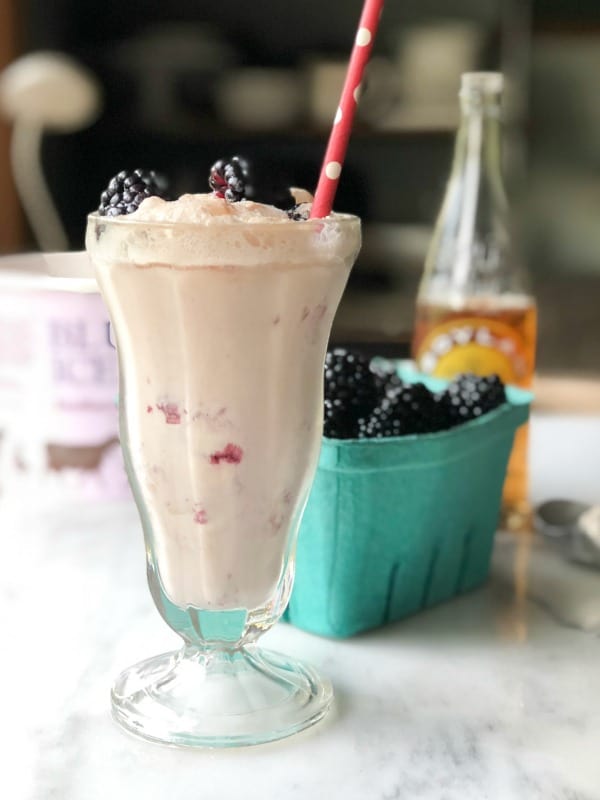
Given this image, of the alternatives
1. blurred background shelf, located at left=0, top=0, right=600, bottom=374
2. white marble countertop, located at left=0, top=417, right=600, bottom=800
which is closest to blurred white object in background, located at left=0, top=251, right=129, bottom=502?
white marble countertop, located at left=0, top=417, right=600, bottom=800

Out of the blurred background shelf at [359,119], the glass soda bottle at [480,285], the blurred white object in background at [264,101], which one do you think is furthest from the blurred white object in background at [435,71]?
the glass soda bottle at [480,285]

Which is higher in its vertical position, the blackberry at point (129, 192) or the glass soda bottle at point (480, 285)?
the blackberry at point (129, 192)

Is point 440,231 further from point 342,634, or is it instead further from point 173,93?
point 173,93

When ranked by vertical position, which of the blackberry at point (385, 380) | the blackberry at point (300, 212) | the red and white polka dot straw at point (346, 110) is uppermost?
the red and white polka dot straw at point (346, 110)

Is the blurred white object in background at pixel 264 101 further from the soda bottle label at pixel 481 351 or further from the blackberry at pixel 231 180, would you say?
the blackberry at pixel 231 180

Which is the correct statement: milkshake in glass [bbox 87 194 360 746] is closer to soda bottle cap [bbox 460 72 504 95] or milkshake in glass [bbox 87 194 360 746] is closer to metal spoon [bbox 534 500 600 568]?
metal spoon [bbox 534 500 600 568]

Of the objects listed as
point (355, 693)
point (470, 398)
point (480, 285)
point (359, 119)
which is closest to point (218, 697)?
point (355, 693)

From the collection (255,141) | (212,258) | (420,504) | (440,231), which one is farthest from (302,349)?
(255,141)
